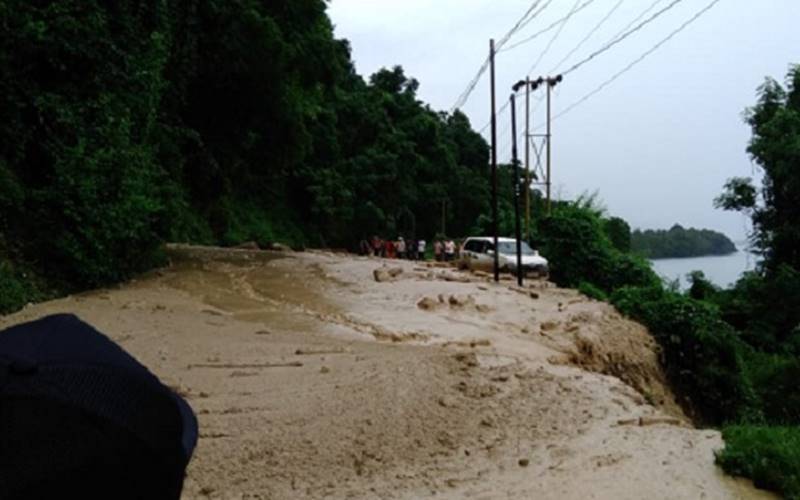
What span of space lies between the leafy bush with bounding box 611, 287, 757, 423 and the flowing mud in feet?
1.96

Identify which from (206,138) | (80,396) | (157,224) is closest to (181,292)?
(157,224)

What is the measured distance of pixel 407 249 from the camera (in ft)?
142

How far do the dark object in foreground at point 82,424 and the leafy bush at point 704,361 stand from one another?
13929 millimetres

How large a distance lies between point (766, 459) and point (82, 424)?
503cm

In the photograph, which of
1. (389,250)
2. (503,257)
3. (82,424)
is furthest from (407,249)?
(82,424)

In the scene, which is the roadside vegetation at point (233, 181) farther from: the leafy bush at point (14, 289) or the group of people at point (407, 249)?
the group of people at point (407, 249)

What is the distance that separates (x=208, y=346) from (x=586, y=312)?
8961 mm

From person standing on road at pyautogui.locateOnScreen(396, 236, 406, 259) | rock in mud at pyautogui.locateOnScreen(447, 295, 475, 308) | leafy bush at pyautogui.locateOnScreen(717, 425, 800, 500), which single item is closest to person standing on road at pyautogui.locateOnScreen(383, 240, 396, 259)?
person standing on road at pyautogui.locateOnScreen(396, 236, 406, 259)

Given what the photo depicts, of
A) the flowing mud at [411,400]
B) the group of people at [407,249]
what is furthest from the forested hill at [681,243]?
the flowing mud at [411,400]

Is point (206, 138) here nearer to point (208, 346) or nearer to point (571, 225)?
point (571, 225)

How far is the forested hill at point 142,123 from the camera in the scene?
14844mm

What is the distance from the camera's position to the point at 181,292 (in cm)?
1598

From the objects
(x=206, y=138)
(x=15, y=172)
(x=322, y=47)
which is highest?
(x=322, y=47)

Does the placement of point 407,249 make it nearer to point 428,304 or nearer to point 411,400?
point 428,304
